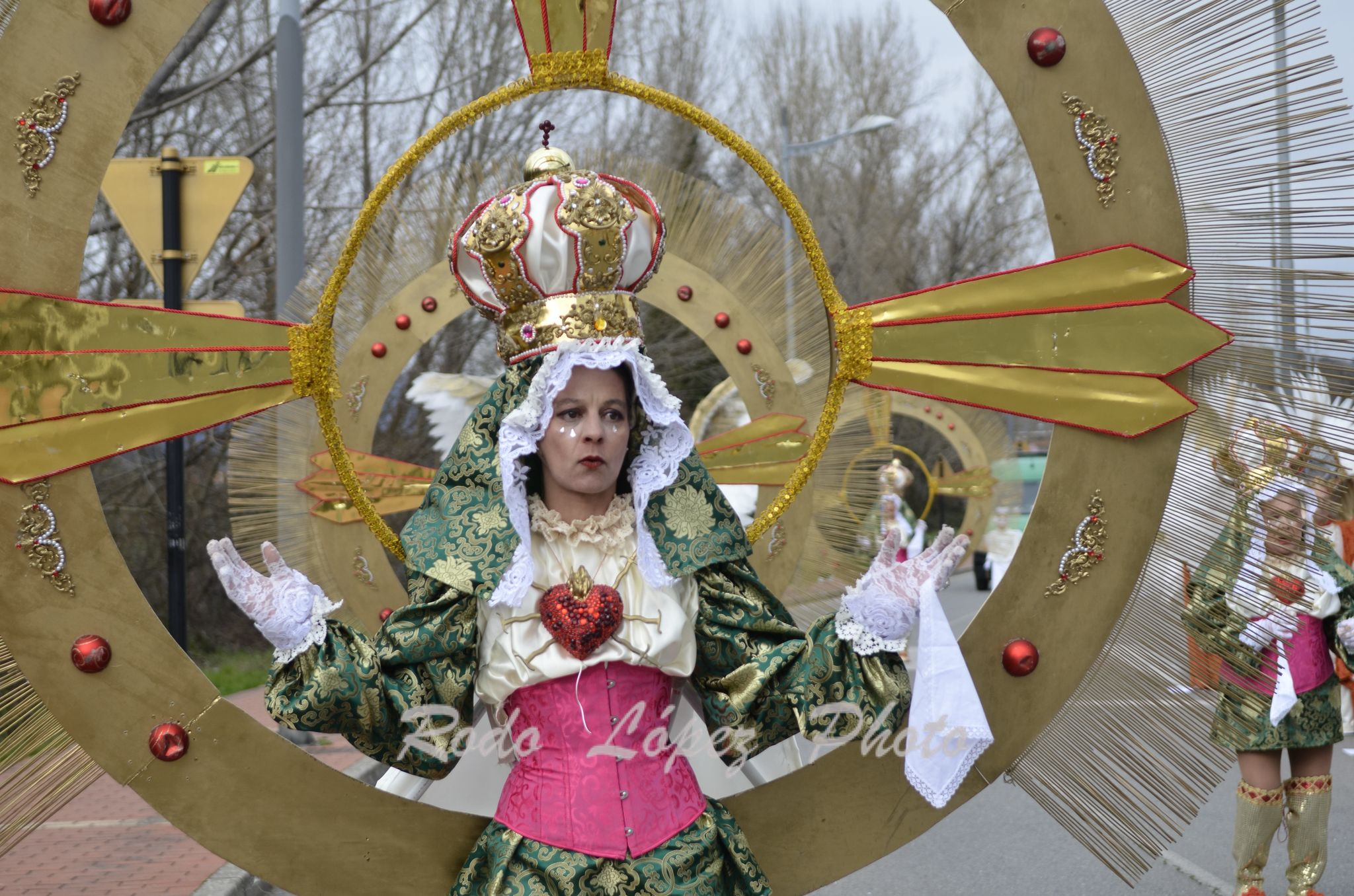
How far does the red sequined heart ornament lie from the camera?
9.42 feet

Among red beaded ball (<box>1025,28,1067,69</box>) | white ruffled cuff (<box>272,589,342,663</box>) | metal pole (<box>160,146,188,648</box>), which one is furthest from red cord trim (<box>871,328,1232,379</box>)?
metal pole (<box>160,146,188,648</box>)

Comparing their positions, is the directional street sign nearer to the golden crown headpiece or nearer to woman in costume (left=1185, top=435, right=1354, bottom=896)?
the golden crown headpiece

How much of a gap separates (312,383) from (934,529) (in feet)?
66.1

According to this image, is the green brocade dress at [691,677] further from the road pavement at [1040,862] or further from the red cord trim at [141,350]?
the road pavement at [1040,862]

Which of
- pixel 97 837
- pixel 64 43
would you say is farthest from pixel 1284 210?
pixel 97 837

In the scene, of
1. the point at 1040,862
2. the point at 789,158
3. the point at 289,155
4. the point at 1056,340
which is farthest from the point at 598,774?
the point at 789,158

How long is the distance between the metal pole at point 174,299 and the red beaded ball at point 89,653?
8.34ft

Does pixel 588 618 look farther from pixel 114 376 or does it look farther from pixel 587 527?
pixel 114 376

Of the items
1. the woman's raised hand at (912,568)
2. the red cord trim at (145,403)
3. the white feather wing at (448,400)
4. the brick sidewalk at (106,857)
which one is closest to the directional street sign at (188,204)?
the white feather wing at (448,400)

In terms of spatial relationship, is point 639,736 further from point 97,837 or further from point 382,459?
point 97,837

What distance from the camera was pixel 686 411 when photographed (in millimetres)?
14641

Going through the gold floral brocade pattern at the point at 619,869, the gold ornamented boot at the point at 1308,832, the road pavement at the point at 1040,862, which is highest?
the gold floral brocade pattern at the point at 619,869

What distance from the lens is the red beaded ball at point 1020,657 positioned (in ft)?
9.88

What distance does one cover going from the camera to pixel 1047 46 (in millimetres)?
2963
